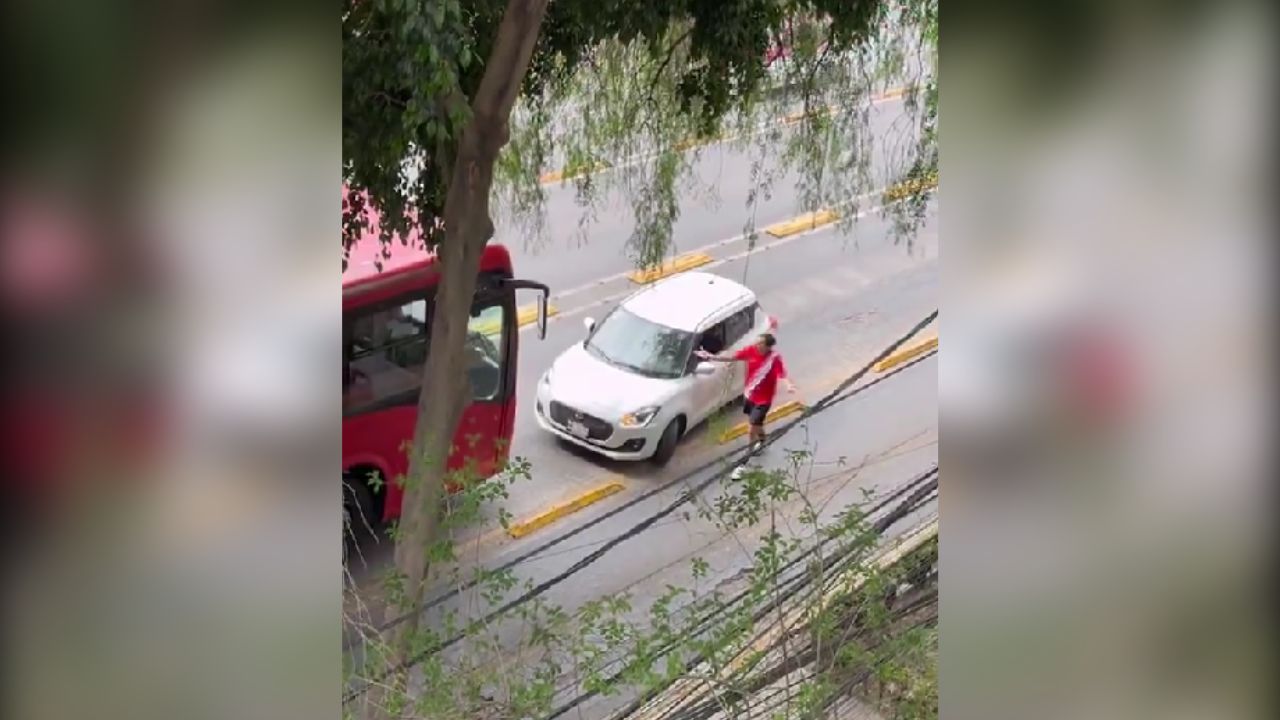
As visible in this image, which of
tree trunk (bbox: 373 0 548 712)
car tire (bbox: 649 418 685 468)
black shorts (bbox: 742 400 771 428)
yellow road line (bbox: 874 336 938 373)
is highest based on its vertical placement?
tree trunk (bbox: 373 0 548 712)

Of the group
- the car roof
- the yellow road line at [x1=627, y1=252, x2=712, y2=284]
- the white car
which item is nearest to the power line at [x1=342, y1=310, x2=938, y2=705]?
the white car

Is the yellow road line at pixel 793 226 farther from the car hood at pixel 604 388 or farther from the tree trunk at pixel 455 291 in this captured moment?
the tree trunk at pixel 455 291

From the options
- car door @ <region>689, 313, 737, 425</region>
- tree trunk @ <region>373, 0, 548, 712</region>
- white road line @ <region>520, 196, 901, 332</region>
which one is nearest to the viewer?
tree trunk @ <region>373, 0, 548, 712</region>

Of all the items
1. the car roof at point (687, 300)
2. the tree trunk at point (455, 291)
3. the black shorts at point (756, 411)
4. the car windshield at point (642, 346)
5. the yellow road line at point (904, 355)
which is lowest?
the yellow road line at point (904, 355)

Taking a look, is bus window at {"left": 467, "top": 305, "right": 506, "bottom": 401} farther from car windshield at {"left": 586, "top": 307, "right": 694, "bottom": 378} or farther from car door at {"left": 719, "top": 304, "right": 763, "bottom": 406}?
car door at {"left": 719, "top": 304, "right": 763, "bottom": 406}

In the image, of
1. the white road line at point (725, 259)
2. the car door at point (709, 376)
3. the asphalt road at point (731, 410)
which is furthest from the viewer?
the white road line at point (725, 259)

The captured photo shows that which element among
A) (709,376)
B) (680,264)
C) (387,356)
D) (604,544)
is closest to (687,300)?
(709,376)

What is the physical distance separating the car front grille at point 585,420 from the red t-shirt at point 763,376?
752 mm

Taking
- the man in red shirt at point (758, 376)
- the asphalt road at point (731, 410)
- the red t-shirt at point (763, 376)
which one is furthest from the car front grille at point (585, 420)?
the red t-shirt at point (763, 376)

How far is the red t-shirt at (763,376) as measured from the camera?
6.40 metres

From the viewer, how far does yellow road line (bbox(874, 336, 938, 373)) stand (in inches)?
303

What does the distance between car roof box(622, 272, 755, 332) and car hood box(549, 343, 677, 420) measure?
343 mm
